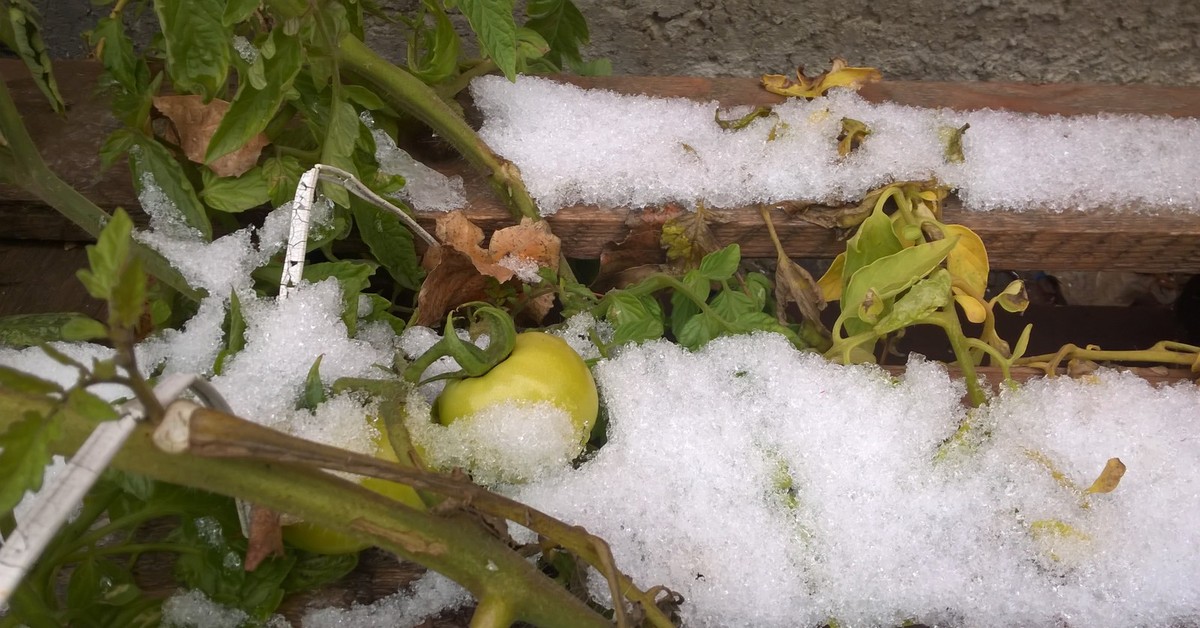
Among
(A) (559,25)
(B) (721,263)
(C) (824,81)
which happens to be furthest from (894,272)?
(A) (559,25)

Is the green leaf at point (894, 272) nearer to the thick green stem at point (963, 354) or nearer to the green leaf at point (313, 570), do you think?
the thick green stem at point (963, 354)

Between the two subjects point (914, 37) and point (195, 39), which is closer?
point (195, 39)

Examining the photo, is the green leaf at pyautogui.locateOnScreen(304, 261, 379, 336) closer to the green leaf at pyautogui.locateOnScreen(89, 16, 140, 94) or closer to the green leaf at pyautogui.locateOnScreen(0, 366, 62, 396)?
the green leaf at pyautogui.locateOnScreen(89, 16, 140, 94)

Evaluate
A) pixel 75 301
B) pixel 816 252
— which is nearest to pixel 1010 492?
pixel 816 252

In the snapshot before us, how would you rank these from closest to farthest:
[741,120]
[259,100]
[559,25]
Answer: [259,100]
[741,120]
[559,25]

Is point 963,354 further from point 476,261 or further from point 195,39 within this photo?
point 195,39

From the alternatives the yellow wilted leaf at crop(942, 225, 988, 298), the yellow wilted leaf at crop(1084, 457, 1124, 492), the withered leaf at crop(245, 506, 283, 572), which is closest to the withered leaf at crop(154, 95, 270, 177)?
the withered leaf at crop(245, 506, 283, 572)

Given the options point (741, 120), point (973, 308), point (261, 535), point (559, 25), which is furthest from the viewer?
point (559, 25)
